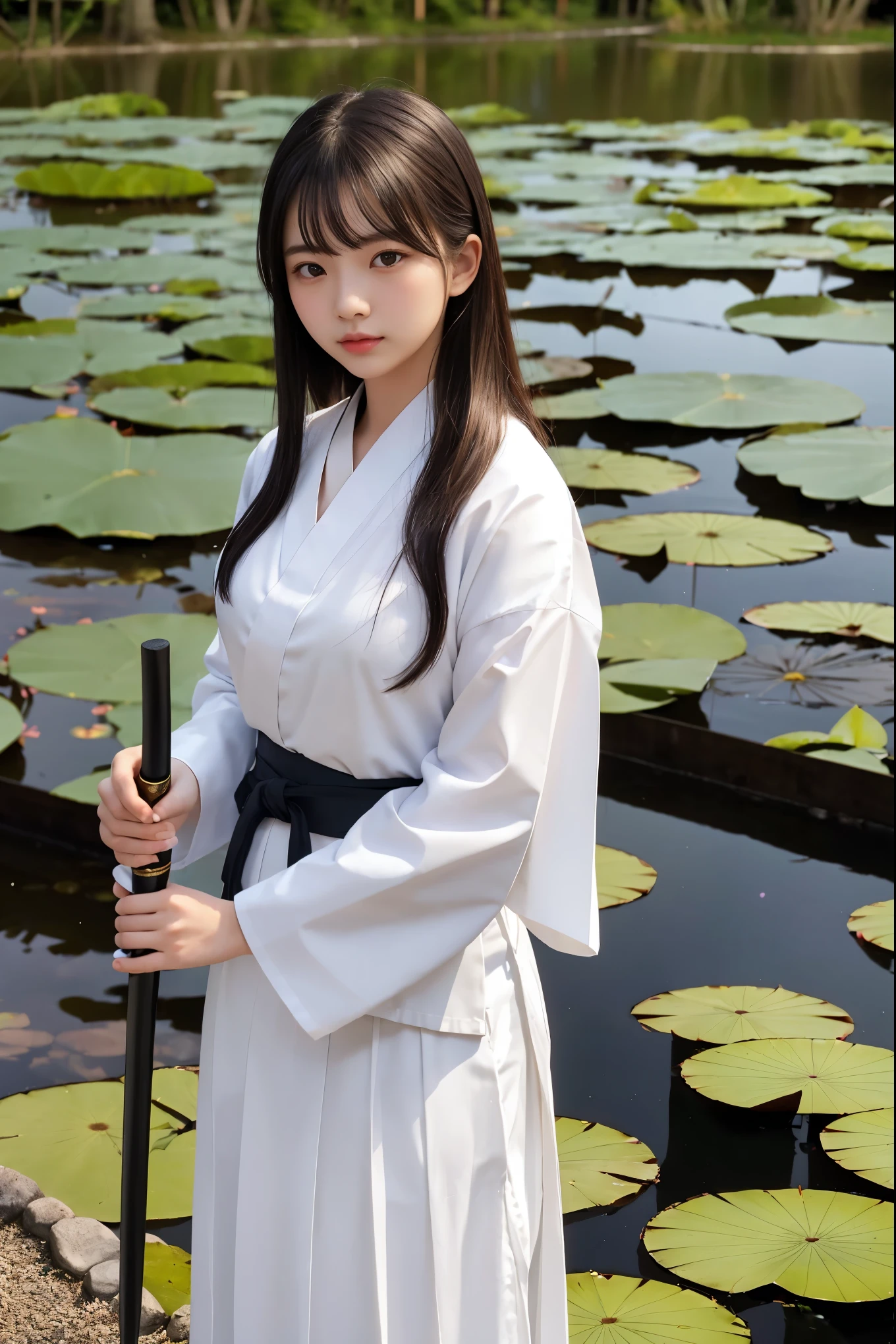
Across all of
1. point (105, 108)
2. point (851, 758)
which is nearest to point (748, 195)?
point (105, 108)

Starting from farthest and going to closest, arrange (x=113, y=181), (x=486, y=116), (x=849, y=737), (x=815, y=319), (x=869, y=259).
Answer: (x=486, y=116), (x=113, y=181), (x=869, y=259), (x=815, y=319), (x=849, y=737)

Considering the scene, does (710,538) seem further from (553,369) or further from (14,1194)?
(14,1194)

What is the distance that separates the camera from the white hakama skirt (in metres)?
0.89

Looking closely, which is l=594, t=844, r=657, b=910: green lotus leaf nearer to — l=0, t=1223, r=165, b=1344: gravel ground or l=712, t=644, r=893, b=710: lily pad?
l=712, t=644, r=893, b=710: lily pad

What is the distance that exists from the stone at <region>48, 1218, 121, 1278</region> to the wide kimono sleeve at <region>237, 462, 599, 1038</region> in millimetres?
586

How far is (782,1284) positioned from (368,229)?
1087mm

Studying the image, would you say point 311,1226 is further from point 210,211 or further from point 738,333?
point 210,211

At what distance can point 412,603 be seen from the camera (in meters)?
0.88

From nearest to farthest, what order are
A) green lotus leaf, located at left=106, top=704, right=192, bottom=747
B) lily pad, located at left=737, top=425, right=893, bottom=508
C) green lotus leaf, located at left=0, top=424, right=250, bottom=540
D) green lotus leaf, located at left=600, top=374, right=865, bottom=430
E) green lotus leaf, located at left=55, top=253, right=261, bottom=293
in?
green lotus leaf, located at left=106, top=704, right=192, bottom=747, green lotus leaf, located at left=0, top=424, right=250, bottom=540, lily pad, located at left=737, top=425, right=893, bottom=508, green lotus leaf, located at left=600, top=374, right=865, bottom=430, green lotus leaf, located at left=55, top=253, right=261, bottom=293

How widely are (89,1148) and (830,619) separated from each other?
6.09 ft

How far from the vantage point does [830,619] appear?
8.96 ft

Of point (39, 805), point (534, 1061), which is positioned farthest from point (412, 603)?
point (39, 805)

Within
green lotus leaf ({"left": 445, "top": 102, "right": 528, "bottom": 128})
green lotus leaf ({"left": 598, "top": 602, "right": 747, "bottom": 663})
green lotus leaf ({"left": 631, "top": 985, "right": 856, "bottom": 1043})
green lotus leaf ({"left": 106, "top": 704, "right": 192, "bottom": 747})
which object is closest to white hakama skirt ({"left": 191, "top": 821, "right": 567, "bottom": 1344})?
green lotus leaf ({"left": 631, "top": 985, "right": 856, "bottom": 1043})

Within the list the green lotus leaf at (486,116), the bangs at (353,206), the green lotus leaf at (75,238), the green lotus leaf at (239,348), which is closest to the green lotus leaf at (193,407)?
the green lotus leaf at (239,348)
